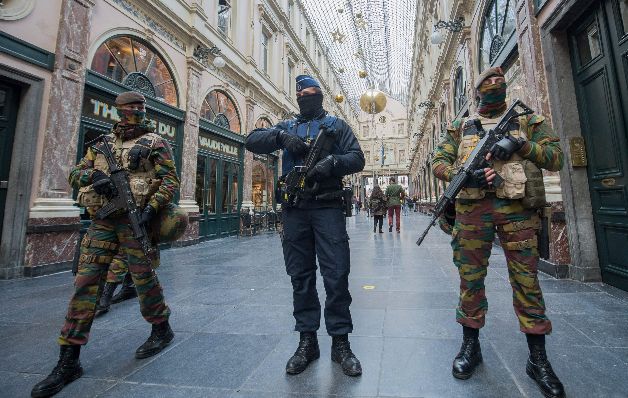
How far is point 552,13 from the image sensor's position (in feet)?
13.4

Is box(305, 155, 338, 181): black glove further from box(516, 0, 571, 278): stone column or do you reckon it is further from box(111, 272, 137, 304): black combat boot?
box(516, 0, 571, 278): stone column

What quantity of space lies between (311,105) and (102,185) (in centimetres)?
155

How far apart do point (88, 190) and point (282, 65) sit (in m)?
15.1

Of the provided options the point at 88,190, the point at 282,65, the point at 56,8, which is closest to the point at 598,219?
the point at 88,190

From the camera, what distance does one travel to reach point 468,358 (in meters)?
1.89

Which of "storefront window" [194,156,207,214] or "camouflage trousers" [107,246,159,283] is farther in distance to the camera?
"storefront window" [194,156,207,214]

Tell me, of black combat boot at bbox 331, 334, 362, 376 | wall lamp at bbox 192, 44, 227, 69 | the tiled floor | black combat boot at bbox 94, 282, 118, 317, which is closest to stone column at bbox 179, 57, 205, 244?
wall lamp at bbox 192, 44, 227, 69

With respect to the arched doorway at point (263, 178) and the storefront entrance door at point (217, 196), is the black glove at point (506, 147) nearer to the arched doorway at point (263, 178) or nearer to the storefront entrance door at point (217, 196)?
the storefront entrance door at point (217, 196)

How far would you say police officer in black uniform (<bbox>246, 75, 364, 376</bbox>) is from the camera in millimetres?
2039

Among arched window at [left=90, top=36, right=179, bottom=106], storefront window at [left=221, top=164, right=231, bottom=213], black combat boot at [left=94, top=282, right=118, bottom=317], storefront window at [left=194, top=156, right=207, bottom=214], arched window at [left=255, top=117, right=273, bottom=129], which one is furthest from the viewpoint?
arched window at [left=255, top=117, right=273, bottom=129]

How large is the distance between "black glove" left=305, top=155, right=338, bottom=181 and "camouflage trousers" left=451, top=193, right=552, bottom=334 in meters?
0.90

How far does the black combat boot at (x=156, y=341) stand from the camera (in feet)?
7.13

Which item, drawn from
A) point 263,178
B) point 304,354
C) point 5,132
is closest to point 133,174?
point 304,354

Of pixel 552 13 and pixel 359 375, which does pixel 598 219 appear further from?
pixel 359 375
